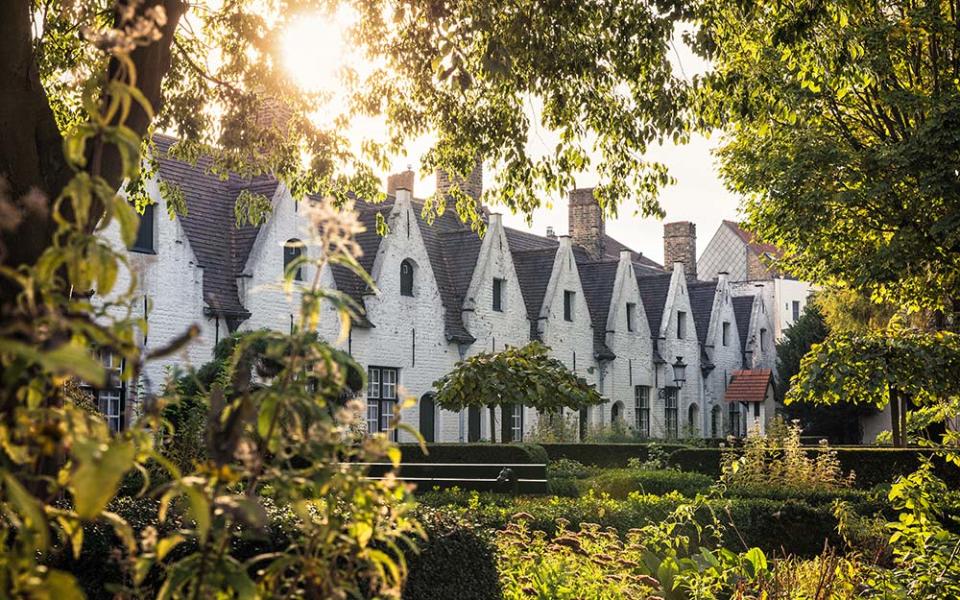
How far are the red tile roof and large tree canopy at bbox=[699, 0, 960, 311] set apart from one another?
22.1m

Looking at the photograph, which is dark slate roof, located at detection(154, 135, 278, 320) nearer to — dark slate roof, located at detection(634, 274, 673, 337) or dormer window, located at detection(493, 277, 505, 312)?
dormer window, located at detection(493, 277, 505, 312)

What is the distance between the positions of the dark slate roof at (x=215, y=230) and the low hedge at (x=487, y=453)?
538cm

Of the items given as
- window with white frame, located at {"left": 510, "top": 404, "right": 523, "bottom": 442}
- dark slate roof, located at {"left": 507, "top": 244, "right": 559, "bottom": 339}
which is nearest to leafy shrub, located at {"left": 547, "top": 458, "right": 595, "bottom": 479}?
window with white frame, located at {"left": 510, "top": 404, "right": 523, "bottom": 442}

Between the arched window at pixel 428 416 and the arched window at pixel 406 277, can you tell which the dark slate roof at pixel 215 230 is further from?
the arched window at pixel 428 416

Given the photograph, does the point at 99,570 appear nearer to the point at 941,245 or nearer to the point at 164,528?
the point at 164,528

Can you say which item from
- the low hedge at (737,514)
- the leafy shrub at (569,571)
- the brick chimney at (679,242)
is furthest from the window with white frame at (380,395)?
the brick chimney at (679,242)

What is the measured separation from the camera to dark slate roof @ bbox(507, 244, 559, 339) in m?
36.5

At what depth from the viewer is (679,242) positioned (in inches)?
1953

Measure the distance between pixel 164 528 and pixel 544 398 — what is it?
16.7m

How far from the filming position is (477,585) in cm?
796

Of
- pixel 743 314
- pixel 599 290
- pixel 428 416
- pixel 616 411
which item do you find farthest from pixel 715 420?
pixel 428 416

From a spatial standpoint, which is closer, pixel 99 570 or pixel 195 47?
pixel 99 570

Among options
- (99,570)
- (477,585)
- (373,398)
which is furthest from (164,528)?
(373,398)

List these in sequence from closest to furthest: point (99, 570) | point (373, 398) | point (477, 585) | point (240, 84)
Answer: point (99, 570) → point (477, 585) → point (240, 84) → point (373, 398)
